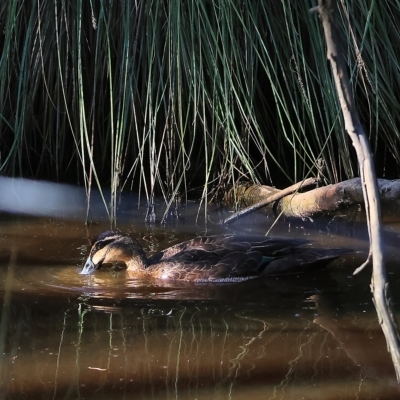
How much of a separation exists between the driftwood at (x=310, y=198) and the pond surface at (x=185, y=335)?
1.03ft

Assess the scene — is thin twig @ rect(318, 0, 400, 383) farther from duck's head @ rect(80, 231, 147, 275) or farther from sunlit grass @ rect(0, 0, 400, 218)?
duck's head @ rect(80, 231, 147, 275)

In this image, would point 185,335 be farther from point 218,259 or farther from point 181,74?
point 181,74

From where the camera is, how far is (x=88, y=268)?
14.6ft

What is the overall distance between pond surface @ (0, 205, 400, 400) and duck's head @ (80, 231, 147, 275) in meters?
0.07

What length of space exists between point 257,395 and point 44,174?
372cm

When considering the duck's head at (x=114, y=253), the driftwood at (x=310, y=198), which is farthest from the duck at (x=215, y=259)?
the driftwood at (x=310, y=198)

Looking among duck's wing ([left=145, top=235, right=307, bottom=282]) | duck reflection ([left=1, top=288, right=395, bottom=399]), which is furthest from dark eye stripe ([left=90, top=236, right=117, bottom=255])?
duck reflection ([left=1, top=288, right=395, bottom=399])

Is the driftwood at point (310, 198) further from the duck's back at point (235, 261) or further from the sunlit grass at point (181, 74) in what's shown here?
the duck's back at point (235, 261)

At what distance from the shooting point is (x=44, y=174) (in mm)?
6273

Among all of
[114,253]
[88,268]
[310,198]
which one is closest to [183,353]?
[88,268]

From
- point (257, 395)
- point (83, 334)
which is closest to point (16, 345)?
point (83, 334)

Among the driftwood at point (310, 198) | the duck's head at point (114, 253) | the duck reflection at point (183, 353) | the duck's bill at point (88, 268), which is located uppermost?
the driftwood at point (310, 198)

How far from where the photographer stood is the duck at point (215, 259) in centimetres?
450

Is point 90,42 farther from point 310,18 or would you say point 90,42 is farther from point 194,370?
point 194,370
